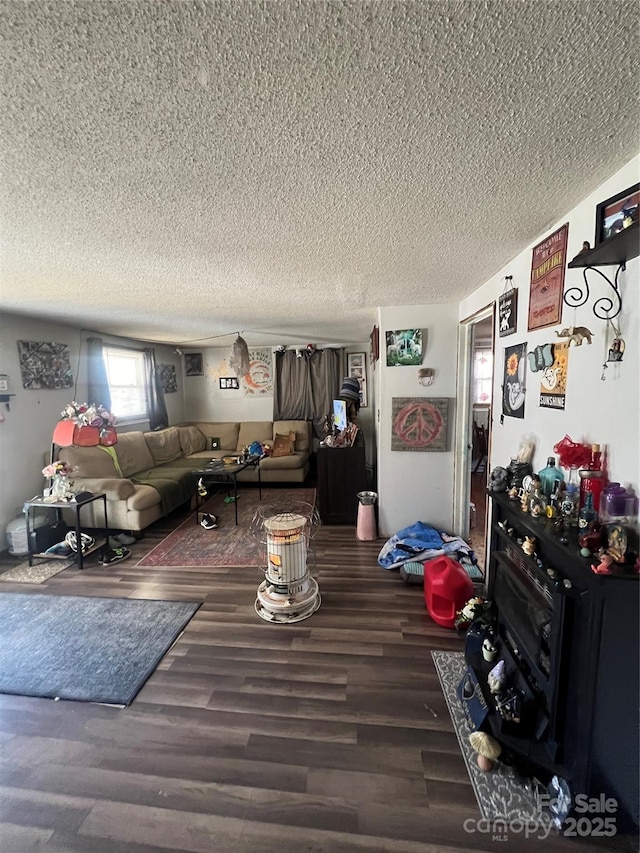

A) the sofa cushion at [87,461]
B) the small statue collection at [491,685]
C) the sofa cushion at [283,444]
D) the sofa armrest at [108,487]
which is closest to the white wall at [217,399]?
the sofa cushion at [283,444]

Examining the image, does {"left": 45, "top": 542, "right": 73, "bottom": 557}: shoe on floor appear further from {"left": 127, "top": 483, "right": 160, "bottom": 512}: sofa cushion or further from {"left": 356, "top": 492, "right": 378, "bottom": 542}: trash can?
{"left": 356, "top": 492, "right": 378, "bottom": 542}: trash can

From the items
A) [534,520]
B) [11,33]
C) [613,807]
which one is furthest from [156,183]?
[613,807]

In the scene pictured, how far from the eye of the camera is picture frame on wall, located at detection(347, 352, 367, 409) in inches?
219

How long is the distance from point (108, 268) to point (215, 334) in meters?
2.73

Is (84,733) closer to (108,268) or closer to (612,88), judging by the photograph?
(108,268)

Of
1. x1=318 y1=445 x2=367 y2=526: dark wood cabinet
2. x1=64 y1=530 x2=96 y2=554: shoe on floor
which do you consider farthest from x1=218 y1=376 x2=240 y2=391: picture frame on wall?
x1=64 y1=530 x2=96 y2=554: shoe on floor

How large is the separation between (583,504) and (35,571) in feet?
12.7

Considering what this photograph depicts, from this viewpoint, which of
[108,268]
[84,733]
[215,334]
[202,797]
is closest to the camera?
[202,797]

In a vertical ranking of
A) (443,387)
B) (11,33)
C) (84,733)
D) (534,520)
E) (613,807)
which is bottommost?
(84,733)

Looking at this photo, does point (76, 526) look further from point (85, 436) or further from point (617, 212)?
point (617, 212)

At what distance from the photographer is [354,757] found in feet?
4.40

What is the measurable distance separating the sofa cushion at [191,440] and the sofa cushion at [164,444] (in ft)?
0.27

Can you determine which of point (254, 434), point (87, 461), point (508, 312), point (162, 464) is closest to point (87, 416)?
point (87, 461)

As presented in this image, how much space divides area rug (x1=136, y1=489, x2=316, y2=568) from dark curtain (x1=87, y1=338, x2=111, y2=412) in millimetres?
1845
